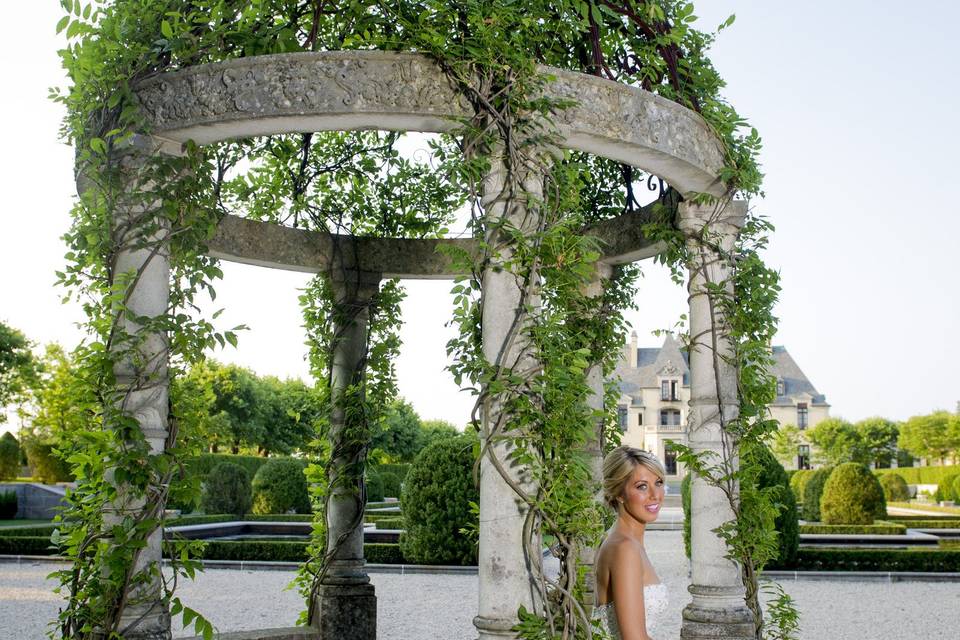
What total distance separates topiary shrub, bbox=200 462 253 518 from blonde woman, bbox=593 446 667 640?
23.9 meters

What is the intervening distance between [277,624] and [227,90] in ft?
24.8

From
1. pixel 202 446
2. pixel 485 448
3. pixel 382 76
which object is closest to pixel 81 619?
pixel 202 446

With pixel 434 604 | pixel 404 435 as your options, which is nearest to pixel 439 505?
pixel 434 604

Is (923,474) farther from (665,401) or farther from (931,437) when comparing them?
(665,401)

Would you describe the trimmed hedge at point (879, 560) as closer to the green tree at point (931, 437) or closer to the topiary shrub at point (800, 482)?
the topiary shrub at point (800, 482)

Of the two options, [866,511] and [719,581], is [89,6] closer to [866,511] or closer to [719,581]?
[719,581]

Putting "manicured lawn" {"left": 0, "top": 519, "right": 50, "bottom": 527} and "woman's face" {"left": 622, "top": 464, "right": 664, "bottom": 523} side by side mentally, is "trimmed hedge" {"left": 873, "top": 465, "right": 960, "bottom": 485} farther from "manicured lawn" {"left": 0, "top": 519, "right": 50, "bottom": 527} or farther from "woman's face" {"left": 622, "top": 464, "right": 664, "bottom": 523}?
"woman's face" {"left": 622, "top": 464, "right": 664, "bottom": 523}

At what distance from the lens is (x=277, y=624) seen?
35.0 ft

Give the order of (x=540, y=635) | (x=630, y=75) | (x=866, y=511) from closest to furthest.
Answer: (x=540, y=635) → (x=630, y=75) → (x=866, y=511)

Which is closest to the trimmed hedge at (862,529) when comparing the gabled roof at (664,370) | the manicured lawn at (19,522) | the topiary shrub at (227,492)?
the topiary shrub at (227,492)

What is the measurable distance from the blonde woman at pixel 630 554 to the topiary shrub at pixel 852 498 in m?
22.8

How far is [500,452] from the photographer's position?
15.8 ft

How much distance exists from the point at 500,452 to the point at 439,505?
36.0 ft

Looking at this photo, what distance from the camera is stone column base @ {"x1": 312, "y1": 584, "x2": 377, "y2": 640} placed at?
26.2 ft
